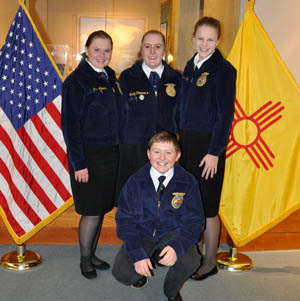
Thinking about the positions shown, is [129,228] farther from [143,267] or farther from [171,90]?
[171,90]

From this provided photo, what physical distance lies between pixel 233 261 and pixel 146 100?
129cm

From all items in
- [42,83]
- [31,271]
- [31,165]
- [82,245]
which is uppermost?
[42,83]

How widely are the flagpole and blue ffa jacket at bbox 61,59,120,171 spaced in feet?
3.81

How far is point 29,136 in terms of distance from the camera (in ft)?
8.05

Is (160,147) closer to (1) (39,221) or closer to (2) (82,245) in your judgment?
(2) (82,245)

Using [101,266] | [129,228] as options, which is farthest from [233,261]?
[129,228]

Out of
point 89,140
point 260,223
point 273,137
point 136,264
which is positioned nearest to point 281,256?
point 260,223

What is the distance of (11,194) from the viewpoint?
2463 mm

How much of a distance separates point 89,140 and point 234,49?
1133 mm

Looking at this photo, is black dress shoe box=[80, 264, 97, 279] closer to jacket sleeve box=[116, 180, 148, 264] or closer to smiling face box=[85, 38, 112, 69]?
jacket sleeve box=[116, 180, 148, 264]

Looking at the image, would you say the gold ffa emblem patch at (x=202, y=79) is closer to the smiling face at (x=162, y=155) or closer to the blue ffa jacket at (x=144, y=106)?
the blue ffa jacket at (x=144, y=106)

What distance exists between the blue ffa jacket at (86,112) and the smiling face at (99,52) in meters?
0.05

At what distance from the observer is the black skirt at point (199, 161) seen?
7.20 feet

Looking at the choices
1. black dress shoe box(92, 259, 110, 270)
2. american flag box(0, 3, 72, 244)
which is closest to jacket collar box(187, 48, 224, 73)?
american flag box(0, 3, 72, 244)
